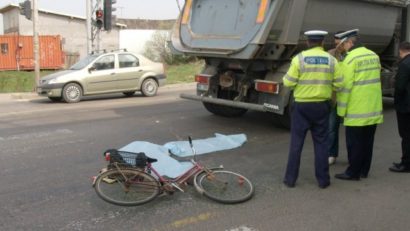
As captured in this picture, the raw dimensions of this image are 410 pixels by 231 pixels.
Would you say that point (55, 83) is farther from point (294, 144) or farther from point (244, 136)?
point (294, 144)

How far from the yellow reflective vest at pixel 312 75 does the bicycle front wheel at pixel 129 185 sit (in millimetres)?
1837

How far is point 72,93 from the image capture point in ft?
46.6

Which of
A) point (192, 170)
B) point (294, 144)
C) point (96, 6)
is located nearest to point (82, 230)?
point (192, 170)

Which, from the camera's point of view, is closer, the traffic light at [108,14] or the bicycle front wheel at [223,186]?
the bicycle front wheel at [223,186]

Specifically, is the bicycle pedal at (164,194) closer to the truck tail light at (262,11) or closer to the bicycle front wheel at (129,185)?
the bicycle front wheel at (129,185)

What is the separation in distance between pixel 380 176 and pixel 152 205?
2901 mm

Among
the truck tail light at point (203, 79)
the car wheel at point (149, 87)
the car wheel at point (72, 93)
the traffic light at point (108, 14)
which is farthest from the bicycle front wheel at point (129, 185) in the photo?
the traffic light at point (108, 14)

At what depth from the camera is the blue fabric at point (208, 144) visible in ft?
23.2

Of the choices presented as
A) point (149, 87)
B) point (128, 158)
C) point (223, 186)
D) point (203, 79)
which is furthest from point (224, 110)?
point (149, 87)

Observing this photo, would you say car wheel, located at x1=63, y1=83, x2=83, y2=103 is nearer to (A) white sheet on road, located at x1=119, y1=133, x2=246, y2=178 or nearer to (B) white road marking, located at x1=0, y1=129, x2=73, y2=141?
(B) white road marking, located at x1=0, y1=129, x2=73, y2=141

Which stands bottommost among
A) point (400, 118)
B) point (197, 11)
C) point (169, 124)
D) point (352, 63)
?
point (169, 124)

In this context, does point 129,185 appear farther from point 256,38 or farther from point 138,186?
point 256,38

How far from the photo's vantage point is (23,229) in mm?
4340

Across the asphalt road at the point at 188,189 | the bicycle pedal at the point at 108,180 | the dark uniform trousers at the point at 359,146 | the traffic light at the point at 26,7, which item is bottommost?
the asphalt road at the point at 188,189
